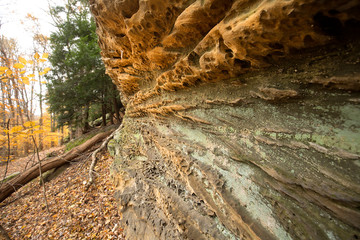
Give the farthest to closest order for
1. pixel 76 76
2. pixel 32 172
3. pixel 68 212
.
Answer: pixel 76 76
pixel 32 172
pixel 68 212

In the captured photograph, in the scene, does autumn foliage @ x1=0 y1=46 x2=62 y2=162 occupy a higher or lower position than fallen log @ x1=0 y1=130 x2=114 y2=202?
higher

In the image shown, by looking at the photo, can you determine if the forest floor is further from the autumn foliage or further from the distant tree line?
the distant tree line

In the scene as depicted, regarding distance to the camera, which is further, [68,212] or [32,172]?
[32,172]

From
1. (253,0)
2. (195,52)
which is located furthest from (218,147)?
(253,0)

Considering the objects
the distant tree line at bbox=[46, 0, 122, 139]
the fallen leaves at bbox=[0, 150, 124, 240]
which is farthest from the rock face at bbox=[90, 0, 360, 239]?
the distant tree line at bbox=[46, 0, 122, 139]

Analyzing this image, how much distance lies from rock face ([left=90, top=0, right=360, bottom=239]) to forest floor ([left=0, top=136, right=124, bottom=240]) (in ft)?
4.06

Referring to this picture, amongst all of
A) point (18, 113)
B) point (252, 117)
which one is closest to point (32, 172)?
point (18, 113)

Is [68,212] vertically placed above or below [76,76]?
below

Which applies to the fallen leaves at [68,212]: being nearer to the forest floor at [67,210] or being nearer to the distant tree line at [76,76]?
the forest floor at [67,210]

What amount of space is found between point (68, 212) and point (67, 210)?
12cm

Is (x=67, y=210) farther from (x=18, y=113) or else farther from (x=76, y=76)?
(x=76, y=76)

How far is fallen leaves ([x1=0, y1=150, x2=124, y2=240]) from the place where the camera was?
3512mm

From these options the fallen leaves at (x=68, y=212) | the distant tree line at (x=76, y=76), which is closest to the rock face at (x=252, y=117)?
the fallen leaves at (x=68, y=212)

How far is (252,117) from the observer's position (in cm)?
169
